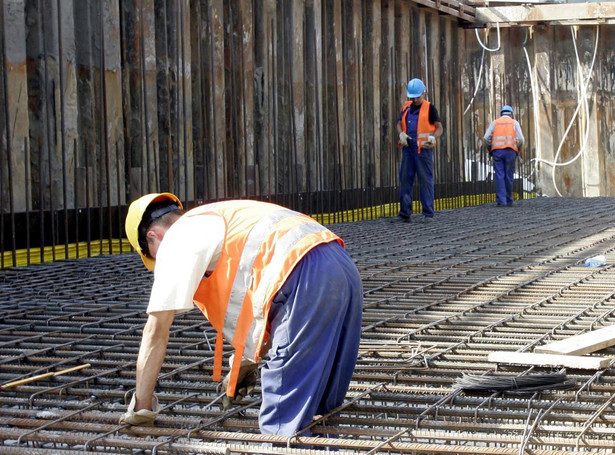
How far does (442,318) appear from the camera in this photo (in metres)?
5.46

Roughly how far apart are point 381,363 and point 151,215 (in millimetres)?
1577

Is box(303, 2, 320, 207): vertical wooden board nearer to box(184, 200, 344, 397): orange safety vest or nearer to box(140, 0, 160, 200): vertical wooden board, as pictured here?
box(140, 0, 160, 200): vertical wooden board

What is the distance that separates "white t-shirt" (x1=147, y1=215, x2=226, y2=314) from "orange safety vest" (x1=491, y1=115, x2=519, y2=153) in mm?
11675

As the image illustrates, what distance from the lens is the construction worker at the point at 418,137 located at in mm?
11469

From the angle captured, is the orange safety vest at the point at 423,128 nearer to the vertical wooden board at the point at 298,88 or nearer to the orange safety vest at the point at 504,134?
the vertical wooden board at the point at 298,88

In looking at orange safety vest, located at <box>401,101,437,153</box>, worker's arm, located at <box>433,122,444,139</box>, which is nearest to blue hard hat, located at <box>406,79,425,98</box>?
orange safety vest, located at <box>401,101,437,153</box>

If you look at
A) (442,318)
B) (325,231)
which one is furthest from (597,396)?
(442,318)

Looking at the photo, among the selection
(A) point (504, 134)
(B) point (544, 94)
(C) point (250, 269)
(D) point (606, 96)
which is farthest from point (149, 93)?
(D) point (606, 96)

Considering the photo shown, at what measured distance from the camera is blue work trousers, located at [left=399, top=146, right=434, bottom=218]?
1166 cm

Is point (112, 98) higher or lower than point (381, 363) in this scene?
higher

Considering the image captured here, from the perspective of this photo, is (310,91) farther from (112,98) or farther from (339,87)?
(112,98)

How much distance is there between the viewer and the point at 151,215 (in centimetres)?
316

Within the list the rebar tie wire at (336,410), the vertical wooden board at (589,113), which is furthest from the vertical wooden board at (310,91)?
→ the rebar tie wire at (336,410)

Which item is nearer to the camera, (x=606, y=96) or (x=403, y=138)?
(x=403, y=138)
